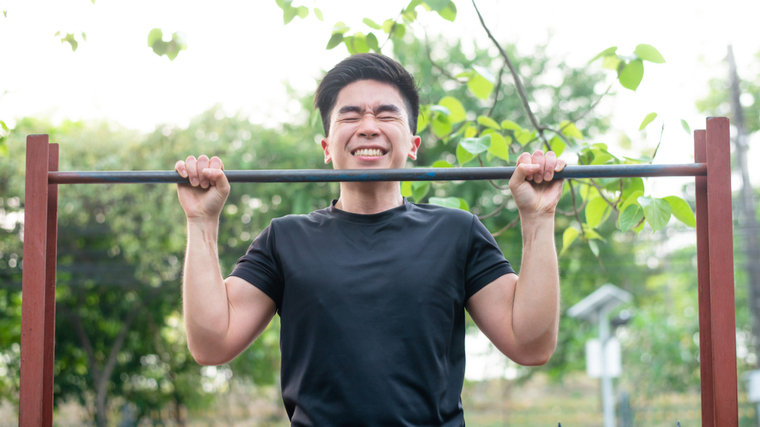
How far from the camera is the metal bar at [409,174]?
1315 millimetres

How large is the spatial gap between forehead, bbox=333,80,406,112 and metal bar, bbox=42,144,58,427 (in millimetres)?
712

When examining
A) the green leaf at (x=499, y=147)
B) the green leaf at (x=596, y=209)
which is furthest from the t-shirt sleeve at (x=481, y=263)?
the green leaf at (x=596, y=209)

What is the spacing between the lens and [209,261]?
1.34 meters

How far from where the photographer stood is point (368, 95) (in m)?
1.55

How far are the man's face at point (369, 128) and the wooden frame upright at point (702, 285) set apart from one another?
68cm

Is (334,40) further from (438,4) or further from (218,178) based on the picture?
(218,178)

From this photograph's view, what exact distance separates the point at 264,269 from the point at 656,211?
2.99 ft

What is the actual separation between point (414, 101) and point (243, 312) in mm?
734

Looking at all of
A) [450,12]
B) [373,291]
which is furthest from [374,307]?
[450,12]

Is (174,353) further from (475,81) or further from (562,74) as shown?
(475,81)

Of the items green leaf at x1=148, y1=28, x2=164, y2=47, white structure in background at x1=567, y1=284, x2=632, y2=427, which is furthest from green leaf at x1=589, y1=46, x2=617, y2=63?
white structure in background at x1=567, y1=284, x2=632, y2=427

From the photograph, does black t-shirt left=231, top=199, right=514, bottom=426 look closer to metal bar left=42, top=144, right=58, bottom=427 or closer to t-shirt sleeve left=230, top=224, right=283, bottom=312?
t-shirt sleeve left=230, top=224, right=283, bottom=312

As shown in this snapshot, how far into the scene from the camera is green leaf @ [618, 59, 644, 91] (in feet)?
5.47

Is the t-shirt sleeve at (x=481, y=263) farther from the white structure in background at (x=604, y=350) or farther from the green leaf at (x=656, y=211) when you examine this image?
the white structure in background at (x=604, y=350)
